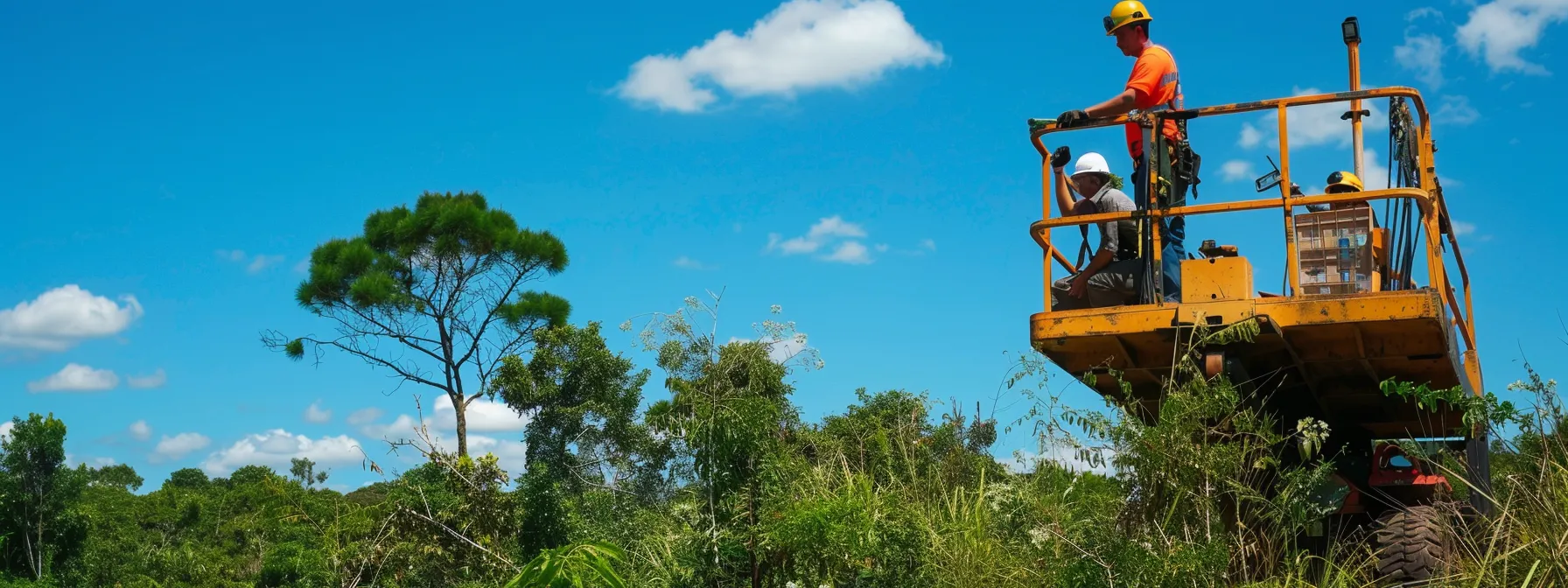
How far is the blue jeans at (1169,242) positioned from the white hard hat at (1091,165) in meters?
0.42

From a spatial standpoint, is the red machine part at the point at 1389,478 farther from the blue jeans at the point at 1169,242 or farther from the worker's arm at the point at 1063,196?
the worker's arm at the point at 1063,196

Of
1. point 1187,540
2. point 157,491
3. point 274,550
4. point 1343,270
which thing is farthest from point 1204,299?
point 157,491

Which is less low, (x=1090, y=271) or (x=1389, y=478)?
(x=1090, y=271)

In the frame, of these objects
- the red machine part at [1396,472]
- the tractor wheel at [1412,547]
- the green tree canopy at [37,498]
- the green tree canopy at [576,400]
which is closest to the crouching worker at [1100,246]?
the tractor wheel at [1412,547]

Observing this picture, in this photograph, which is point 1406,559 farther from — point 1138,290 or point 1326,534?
point 1138,290

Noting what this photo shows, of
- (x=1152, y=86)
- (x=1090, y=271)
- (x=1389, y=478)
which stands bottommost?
(x=1389, y=478)

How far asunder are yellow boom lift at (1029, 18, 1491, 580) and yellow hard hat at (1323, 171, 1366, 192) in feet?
0.39

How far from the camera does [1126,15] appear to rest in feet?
26.9

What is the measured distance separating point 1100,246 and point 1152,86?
976 mm

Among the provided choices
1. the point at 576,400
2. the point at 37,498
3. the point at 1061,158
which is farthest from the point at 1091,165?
the point at 37,498

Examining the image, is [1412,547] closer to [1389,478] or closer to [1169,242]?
[1389,478]

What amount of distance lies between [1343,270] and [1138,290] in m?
1.17

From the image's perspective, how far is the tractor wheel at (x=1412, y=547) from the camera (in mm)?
6859

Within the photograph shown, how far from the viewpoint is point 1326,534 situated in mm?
7863
